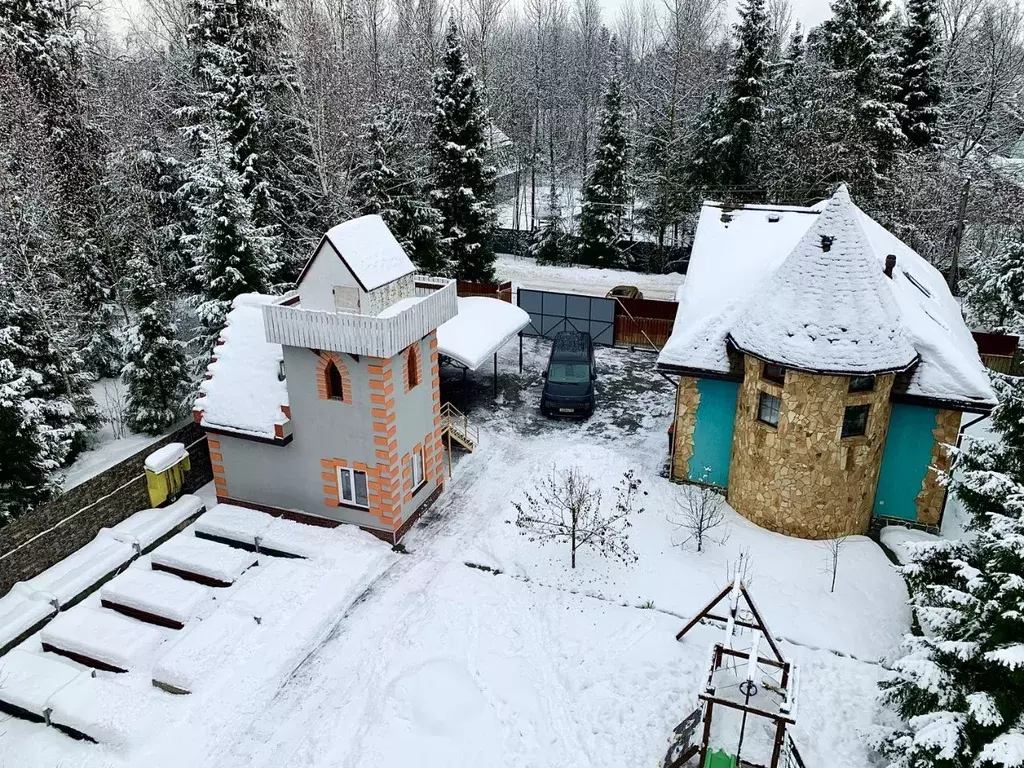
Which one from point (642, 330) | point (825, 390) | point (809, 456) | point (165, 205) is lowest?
point (642, 330)

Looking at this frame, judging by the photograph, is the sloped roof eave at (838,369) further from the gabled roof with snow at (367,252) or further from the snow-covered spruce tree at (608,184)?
the snow-covered spruce tree at (608,184)

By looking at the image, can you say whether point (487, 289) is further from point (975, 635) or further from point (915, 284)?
point (975, 635)

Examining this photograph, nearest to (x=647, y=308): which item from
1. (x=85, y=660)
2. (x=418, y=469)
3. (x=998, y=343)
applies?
(x=998, y=343)

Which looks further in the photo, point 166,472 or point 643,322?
point 643,322

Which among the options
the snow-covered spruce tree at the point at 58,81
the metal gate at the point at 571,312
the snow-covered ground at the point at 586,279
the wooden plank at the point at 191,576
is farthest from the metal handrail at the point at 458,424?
the snow-covered spruce tree at the point at 58,81

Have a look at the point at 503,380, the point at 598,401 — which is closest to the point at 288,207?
the point at 503,380

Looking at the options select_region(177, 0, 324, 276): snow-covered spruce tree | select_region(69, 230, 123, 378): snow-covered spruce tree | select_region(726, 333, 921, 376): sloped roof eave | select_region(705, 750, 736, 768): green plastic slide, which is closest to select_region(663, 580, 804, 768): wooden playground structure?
select_region(705, 750, 736, 768): green plastic slide

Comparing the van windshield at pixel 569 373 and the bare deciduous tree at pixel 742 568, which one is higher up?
the van windshield at pixel 569 373
